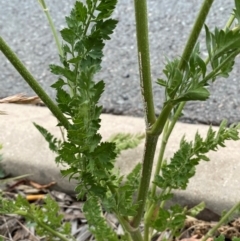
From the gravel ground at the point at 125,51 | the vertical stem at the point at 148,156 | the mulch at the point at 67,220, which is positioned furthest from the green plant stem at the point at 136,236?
the gravel ground at the point at 125,51

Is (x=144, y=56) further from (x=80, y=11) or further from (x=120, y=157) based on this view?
(x=120, y=157)

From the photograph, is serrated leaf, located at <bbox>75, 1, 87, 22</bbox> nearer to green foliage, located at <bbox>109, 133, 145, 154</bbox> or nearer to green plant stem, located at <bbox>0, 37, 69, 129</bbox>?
green plant stem, located at <bbox>0, 37, 69, 129</bbox>

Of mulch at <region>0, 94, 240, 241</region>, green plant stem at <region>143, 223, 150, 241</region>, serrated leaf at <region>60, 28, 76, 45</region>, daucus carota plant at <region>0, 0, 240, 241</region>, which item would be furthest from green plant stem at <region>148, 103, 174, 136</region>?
mulch at <region>0, 94, 240, 241</region>

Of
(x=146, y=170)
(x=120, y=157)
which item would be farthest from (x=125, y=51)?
(x=146, y=170)

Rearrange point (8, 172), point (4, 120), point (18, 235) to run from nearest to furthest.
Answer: point (18, 235)
point (8, 172)
point (4, 120)

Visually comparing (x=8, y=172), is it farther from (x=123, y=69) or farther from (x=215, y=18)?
(x=215, y=18)

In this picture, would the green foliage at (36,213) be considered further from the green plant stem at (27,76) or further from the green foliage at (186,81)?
the green foliage at (186,81)

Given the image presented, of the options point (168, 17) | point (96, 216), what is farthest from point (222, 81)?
point (96, 216)
